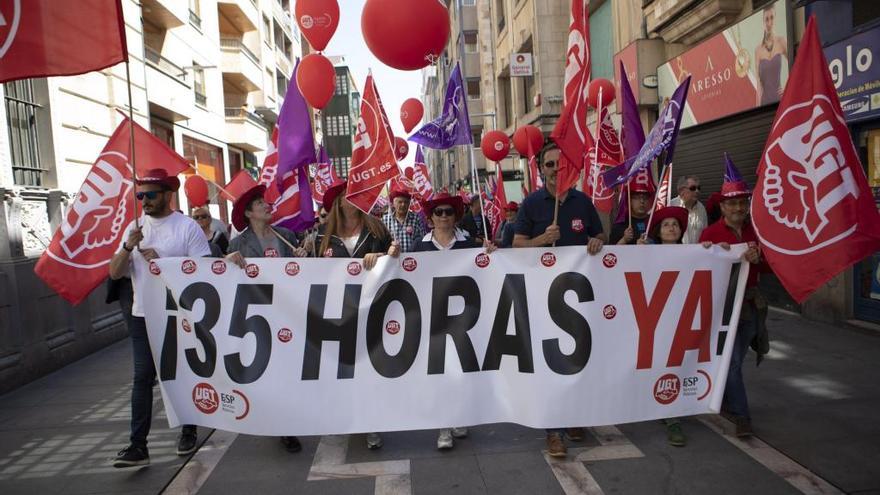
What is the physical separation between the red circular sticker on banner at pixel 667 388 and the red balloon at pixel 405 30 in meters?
4.08

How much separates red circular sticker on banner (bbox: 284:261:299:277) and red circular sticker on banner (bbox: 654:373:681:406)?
2470 millimetres

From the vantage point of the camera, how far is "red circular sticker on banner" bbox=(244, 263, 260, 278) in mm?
4082

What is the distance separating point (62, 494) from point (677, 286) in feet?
13.5

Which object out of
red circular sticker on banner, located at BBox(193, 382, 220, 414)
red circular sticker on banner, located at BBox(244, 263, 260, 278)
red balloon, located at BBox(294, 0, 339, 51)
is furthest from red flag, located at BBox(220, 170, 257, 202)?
red circular sticker on banner, located at BBox(193, 382, 220, 414)

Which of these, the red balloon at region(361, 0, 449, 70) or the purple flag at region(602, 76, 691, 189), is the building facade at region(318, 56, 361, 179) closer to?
the red balloon at region(361, 0, 449, 70)

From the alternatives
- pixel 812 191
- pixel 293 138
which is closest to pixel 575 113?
pixel 812 191

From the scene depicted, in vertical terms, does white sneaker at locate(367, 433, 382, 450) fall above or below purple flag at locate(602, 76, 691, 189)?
below

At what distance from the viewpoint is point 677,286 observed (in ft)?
13.1

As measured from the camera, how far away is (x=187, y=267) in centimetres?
408

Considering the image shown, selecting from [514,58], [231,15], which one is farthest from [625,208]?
[231,15]

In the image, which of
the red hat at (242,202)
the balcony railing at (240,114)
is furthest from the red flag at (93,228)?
the balcony railing at (240,114)

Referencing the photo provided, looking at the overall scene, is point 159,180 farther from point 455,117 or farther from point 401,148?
point 401,148

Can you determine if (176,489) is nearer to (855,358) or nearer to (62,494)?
(62,494)

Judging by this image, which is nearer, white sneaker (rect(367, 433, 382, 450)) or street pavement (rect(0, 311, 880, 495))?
street pavement (rect(0, 311, 880, 495))
